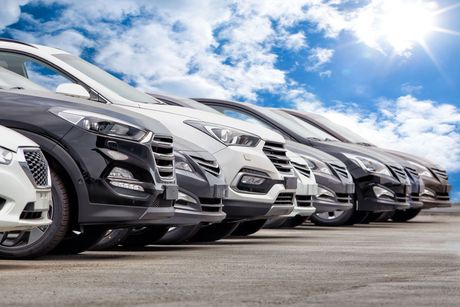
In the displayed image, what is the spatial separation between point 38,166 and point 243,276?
184 centimetres

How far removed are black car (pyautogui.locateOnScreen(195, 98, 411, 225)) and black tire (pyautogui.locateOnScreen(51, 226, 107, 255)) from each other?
7.94m

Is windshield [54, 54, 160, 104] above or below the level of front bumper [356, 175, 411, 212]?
above

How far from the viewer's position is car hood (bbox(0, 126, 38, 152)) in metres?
8.29

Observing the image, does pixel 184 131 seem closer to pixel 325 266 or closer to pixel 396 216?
pixel 325 266

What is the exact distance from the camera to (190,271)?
841 cm

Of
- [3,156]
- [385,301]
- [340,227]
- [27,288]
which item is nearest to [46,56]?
[3,156]

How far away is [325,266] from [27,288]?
3044mm

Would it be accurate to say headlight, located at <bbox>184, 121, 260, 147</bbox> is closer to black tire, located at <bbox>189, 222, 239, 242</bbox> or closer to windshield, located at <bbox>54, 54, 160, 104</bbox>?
windshield, located at <bbox>54, 54, 160, 104</bbox>

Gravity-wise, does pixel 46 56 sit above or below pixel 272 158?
above

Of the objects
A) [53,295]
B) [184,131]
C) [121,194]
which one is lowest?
[53,295]

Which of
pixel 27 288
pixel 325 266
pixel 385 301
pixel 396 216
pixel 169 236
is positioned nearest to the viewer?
pixel 385 301

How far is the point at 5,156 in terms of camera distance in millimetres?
8250

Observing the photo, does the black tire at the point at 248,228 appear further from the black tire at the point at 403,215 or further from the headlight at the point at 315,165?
the black tire at the point at 403,215

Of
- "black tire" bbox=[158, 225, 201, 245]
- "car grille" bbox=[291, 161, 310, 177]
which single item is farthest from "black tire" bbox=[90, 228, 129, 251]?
"car grille" bbox=[291, 161, 310, 177]
